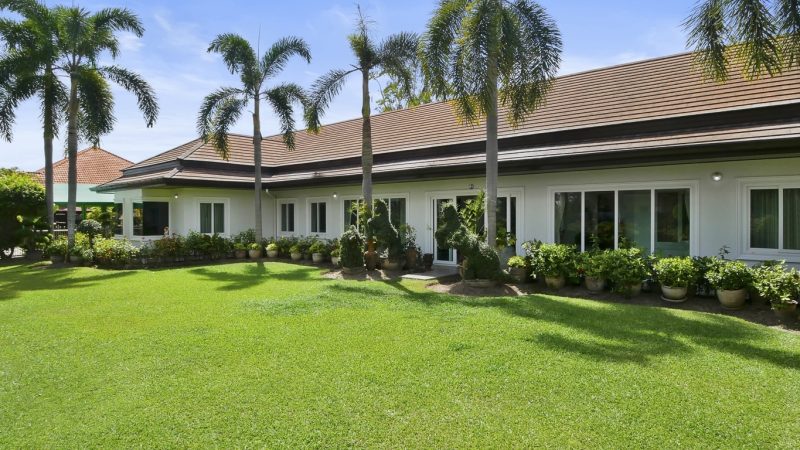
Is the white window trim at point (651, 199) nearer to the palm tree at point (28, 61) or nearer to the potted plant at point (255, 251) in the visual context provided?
the potted plant at point (255, 251)

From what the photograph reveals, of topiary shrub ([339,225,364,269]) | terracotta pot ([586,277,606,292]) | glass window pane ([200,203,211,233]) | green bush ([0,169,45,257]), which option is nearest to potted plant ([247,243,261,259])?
glass window pane ([200,203,211,233])

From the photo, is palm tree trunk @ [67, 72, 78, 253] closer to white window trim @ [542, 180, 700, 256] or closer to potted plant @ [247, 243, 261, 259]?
potted plant @ [247, 243, 261, 259]

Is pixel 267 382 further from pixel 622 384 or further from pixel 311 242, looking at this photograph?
pixel 311 242

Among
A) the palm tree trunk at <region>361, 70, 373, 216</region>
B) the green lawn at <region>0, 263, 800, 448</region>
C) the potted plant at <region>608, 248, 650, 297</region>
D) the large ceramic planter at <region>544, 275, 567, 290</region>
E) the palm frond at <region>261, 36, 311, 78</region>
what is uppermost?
the palm frond at <region>261, 36, 311, 78</region>

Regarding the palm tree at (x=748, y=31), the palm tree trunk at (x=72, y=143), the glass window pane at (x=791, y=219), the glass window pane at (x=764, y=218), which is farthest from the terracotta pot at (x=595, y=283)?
the palm tree trunk at (x=72, y=143)

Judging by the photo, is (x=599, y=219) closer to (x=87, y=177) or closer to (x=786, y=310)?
(x=786, y=310)

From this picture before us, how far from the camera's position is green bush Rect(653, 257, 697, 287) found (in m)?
9.67

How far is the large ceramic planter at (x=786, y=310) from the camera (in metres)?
8.12

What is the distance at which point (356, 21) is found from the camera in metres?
15.1

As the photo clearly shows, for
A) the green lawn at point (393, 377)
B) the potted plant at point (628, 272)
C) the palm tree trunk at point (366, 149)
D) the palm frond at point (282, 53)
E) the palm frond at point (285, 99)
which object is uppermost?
the palm frond at point (282, 53)

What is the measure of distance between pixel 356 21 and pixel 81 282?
11535 millimetres

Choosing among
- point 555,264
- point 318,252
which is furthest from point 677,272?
point 318,252

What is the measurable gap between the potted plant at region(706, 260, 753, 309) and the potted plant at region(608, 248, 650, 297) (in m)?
1.42

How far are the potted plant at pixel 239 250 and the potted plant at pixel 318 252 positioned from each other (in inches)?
136
